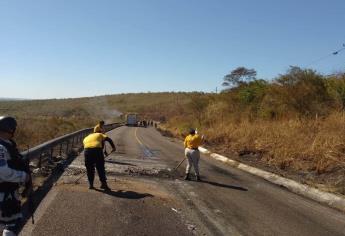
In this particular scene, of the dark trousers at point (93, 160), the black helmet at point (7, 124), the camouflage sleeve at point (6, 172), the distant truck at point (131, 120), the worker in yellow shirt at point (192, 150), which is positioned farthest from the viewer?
the distant truck at point (131, 120)

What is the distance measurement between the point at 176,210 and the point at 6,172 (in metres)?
5.35

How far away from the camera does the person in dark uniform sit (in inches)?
205

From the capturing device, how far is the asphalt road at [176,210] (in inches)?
332

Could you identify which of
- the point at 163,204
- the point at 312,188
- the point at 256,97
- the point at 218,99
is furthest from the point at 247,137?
the point at 218,99

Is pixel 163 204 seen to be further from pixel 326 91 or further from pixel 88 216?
pixel 326 91

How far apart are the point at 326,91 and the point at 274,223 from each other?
1848 cm

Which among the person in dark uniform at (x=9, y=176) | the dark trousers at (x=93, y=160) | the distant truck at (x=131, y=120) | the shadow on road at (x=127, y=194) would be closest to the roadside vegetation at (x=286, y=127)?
the shadow on road at (x=127, y=194)

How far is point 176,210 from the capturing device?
9969 mm

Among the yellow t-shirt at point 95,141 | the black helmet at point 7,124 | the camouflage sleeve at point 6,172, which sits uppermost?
the black helmet at point 7,124

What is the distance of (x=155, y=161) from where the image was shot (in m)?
20.0

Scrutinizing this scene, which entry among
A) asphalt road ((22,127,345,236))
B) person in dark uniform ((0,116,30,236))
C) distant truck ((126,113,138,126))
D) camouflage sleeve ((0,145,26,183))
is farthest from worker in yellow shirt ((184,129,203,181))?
distant truck ((126,113,138,126))

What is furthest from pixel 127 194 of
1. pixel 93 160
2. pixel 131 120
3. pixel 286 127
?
pixel 131 120

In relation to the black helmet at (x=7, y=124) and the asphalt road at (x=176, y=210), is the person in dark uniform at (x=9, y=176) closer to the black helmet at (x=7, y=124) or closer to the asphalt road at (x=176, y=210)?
the black helmet at (x=7, y=124)

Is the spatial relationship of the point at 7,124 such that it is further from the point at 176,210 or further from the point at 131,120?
the point at 131,120
